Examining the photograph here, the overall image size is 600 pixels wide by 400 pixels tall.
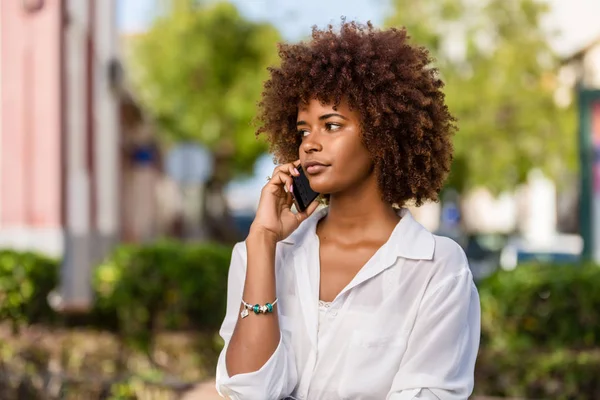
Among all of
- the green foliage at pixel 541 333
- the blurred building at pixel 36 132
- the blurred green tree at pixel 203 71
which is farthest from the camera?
the blurred green tree at pixel 203 71

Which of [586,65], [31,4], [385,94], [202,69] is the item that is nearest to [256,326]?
[385,94]

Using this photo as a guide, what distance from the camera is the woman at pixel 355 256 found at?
2.57 metres

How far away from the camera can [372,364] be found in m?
2.57

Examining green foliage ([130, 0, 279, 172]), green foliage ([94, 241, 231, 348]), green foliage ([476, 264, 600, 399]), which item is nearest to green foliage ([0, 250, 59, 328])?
green foliage ([94, 241, 231, 348])

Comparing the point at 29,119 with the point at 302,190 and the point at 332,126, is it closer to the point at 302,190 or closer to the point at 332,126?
the point at 302,190

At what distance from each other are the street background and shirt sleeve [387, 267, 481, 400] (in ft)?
3.04

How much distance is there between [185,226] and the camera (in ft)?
156

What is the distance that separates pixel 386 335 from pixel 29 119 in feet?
34.2

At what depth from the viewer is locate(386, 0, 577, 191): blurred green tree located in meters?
28.6

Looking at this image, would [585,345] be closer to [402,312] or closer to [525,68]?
[402,312]

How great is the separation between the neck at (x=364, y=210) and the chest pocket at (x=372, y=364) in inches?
13.6

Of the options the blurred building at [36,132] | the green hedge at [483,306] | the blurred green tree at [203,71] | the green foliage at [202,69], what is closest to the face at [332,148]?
the green hedge at [483,306]

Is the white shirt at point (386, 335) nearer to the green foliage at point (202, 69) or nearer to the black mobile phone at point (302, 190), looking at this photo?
the black mobile phone at point (302, 190)

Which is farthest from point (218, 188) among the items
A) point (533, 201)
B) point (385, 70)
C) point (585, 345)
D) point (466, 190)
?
point (385, 70)
